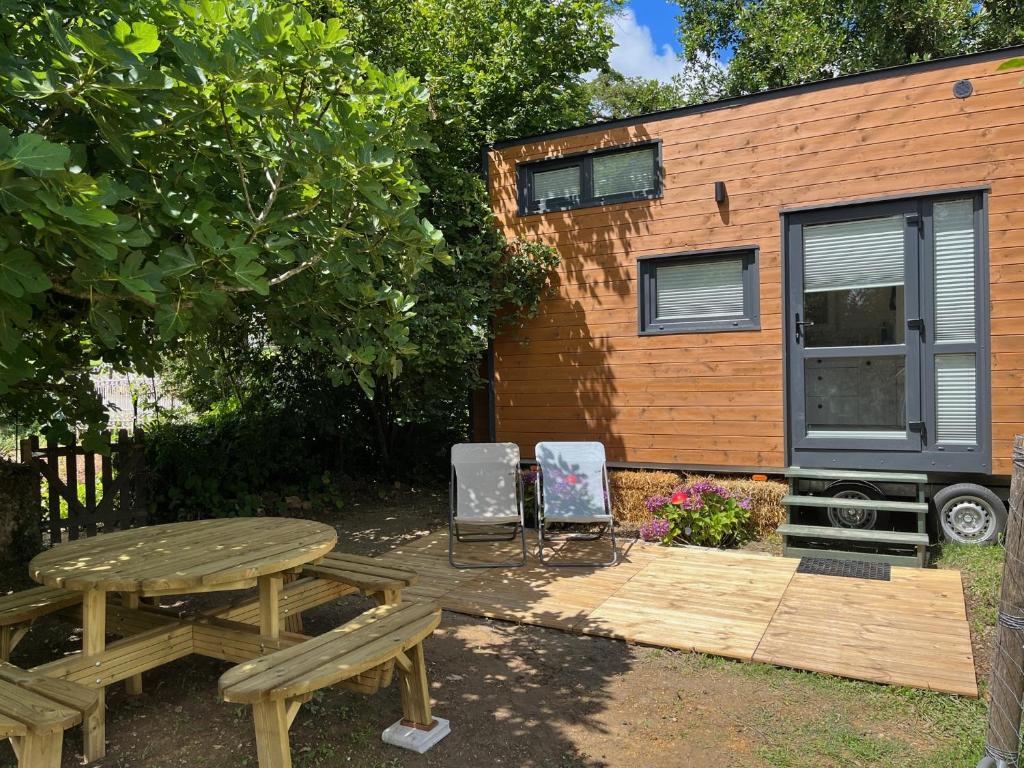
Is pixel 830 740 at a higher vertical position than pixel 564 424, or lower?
lower

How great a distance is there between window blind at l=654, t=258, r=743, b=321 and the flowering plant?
1.48 metres

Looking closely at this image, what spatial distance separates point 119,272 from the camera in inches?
97.9

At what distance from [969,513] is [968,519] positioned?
0.05 meters

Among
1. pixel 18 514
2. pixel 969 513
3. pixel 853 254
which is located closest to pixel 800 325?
pixel 853 254

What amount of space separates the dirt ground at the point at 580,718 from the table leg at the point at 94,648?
0.21ft

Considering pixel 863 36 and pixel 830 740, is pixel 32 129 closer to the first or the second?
pixel 830 740

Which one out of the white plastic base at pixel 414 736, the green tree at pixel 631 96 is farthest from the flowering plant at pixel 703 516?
the green tree at pixel 631 96

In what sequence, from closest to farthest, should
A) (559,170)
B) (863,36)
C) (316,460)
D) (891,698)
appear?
(891,698) < (559,170) < (316,460) < (863,36)

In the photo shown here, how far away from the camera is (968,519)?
5.12 meters

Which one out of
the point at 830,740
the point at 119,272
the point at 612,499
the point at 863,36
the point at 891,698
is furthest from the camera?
the point at 863,36

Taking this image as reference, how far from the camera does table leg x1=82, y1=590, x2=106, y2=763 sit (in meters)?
2.61

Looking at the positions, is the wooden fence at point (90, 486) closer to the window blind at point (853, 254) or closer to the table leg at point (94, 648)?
the table leg at point (94, 648)

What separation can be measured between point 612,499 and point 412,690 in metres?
3.85

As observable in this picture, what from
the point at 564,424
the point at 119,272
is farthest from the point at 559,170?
the point at 119,272
